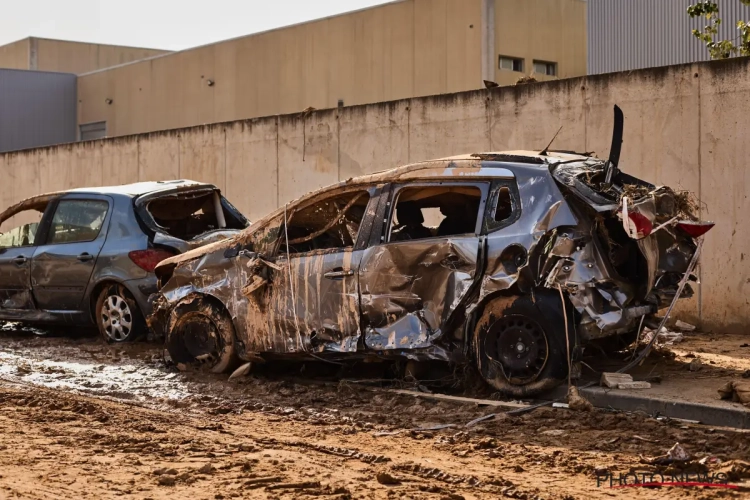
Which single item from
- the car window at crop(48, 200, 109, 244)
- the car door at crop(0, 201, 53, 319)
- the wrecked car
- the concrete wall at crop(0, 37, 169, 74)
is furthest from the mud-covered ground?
the concrete wall at crop(0, 37, 169, 74)

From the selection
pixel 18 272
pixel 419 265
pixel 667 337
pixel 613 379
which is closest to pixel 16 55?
pixel 18 272

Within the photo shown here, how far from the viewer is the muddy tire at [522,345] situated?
22.4ft

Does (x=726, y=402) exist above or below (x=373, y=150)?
below

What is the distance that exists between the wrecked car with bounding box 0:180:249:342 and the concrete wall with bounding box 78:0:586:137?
16.9 metres

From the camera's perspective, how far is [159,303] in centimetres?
895

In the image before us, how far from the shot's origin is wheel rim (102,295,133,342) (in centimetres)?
1038

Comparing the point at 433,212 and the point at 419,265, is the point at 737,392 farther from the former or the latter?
the point at 433,212

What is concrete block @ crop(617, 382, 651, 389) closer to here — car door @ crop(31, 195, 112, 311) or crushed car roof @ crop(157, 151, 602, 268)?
crushed car roof @ crop(157, 151, 602, 268)

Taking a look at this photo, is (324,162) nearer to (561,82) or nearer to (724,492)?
(561,82)

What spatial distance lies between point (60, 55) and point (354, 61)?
22.3m

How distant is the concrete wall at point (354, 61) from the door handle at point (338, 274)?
19773 mm

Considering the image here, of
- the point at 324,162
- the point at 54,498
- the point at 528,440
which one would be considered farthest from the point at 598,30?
the point at 54,498

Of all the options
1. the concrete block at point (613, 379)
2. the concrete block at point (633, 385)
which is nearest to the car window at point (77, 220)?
the concrete block at point (613, 379)

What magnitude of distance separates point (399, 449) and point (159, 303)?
3714 millimetres
